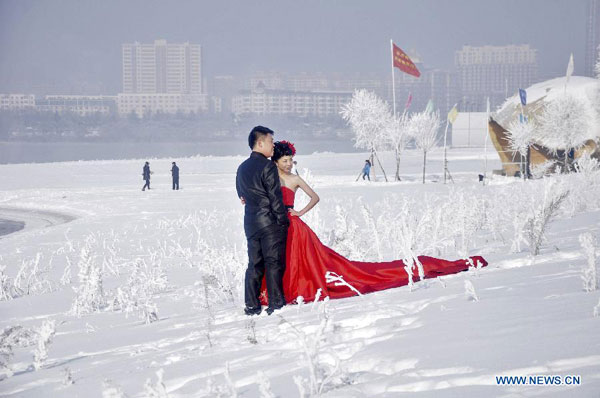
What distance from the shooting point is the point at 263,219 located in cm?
562

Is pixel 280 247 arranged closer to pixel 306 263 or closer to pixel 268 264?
pixel 268 264

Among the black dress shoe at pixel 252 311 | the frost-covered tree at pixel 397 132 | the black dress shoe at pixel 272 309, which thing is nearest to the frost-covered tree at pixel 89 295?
the black dress shoe at pixel 252 311

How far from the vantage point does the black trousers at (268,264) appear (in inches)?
222

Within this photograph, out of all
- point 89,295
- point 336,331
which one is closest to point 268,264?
point 336,331

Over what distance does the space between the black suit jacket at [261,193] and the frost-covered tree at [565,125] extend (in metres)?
30.6

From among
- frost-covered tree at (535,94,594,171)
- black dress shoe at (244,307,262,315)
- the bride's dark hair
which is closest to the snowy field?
black dress shoe at (244,307,262,315)

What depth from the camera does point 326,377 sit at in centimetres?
327

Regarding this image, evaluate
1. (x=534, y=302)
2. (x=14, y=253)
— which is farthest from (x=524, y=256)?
(x=14, y=253)

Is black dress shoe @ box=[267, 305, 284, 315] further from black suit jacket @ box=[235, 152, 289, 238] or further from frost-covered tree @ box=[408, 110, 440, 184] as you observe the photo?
frost-covered tree @ box=[408, 110, 440, 184]

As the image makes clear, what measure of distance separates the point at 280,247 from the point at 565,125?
3186 cm

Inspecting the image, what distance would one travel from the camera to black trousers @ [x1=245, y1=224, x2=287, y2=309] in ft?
18.5

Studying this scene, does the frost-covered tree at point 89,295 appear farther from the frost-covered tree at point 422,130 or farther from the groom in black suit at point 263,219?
the frost-covered tree at point 422,130

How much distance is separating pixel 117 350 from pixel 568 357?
3098 millimetres

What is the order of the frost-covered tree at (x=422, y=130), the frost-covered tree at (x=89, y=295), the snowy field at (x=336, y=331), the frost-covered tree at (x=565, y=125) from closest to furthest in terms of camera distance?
the snowy field at (x=336, y=331) < the frost-covered tree at (x=89, y=295) < the frost-covered tree at (x=565, y=125) < the frost-covered tree at (x=422, y=130)
